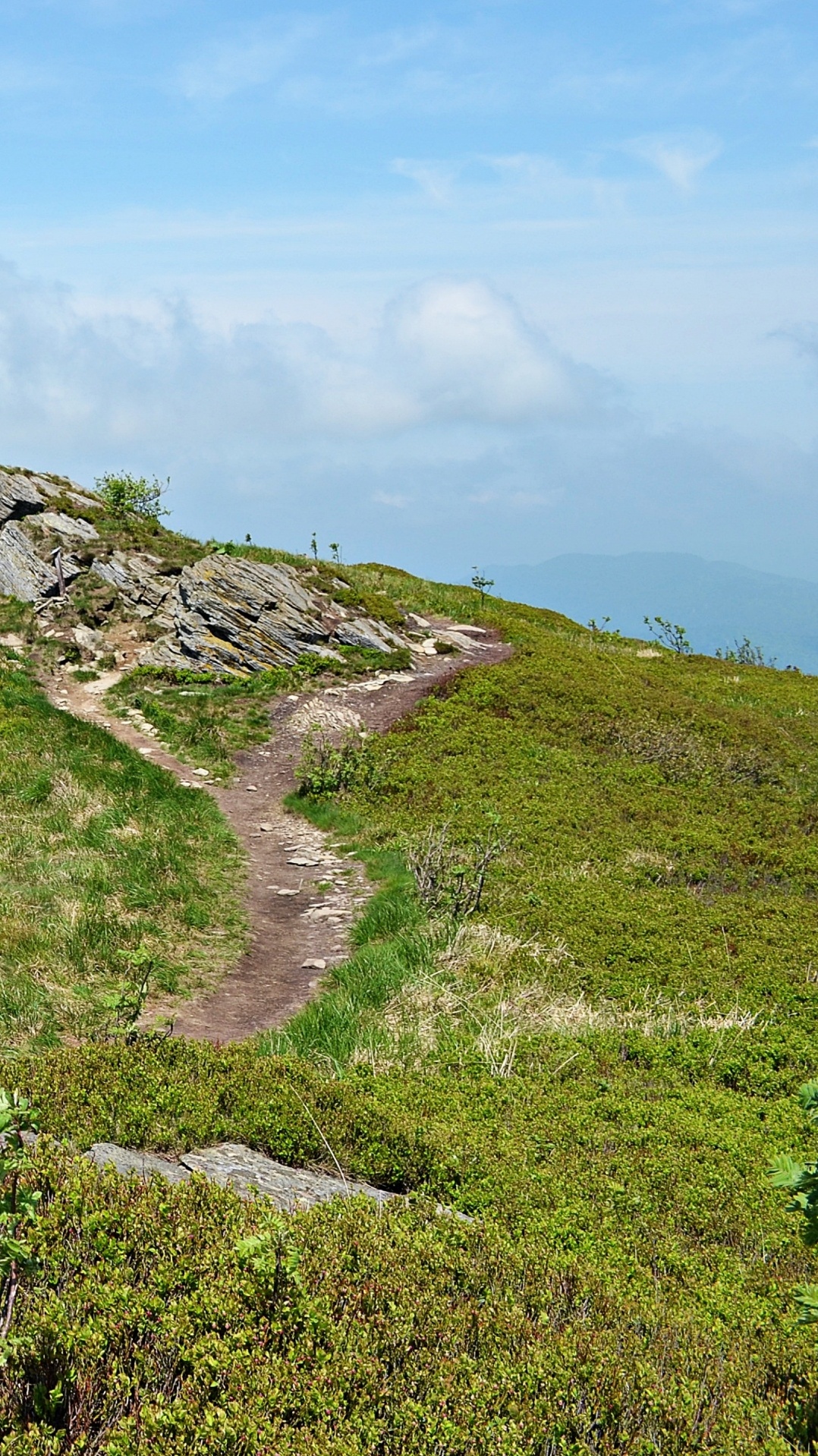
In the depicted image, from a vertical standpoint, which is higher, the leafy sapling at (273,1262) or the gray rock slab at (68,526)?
the gray rock slab at (68,526)

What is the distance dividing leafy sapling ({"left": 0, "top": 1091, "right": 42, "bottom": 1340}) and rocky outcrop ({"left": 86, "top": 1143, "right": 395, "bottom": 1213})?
2.97 ft

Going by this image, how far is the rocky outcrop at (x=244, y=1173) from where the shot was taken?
5.73 metres

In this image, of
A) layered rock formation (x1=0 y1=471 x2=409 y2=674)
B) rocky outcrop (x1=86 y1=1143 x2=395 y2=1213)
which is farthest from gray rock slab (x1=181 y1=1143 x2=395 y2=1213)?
layered rock formation (x1=0 y1=471 x2=409 y2=674)

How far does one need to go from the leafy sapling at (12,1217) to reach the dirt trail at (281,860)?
19.3 feet

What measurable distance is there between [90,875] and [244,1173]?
7.48m

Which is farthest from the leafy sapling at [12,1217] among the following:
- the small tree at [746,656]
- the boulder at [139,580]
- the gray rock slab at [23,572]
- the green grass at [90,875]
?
the small tree at [746,656]

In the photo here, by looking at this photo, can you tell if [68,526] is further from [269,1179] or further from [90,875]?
[269,1179]

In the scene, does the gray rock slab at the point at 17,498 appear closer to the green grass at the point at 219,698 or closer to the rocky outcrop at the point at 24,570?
the rocky outcrop at the point at 24,570

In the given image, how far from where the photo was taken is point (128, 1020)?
870 centimetres

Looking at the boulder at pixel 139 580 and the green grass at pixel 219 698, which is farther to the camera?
the boulder at pixel 139 580

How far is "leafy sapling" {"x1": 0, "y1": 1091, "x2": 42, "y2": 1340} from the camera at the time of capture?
12.6 ft

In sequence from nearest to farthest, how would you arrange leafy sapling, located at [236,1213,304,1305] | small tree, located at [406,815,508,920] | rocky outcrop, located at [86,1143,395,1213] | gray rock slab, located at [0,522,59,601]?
1. leafy sapling, located at [236,1213,304,1305]
2. rocky outcrop, located at [86,1143,395,1213]
3. small tree, located at [406,815,508,920]
4. gray rock slab, located at [0,522,59,601]

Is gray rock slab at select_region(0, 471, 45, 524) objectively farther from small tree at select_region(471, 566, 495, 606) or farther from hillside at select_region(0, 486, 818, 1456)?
hillside at select_region(0, 486, 818, 1456)

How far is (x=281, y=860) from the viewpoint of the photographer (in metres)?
16.6
